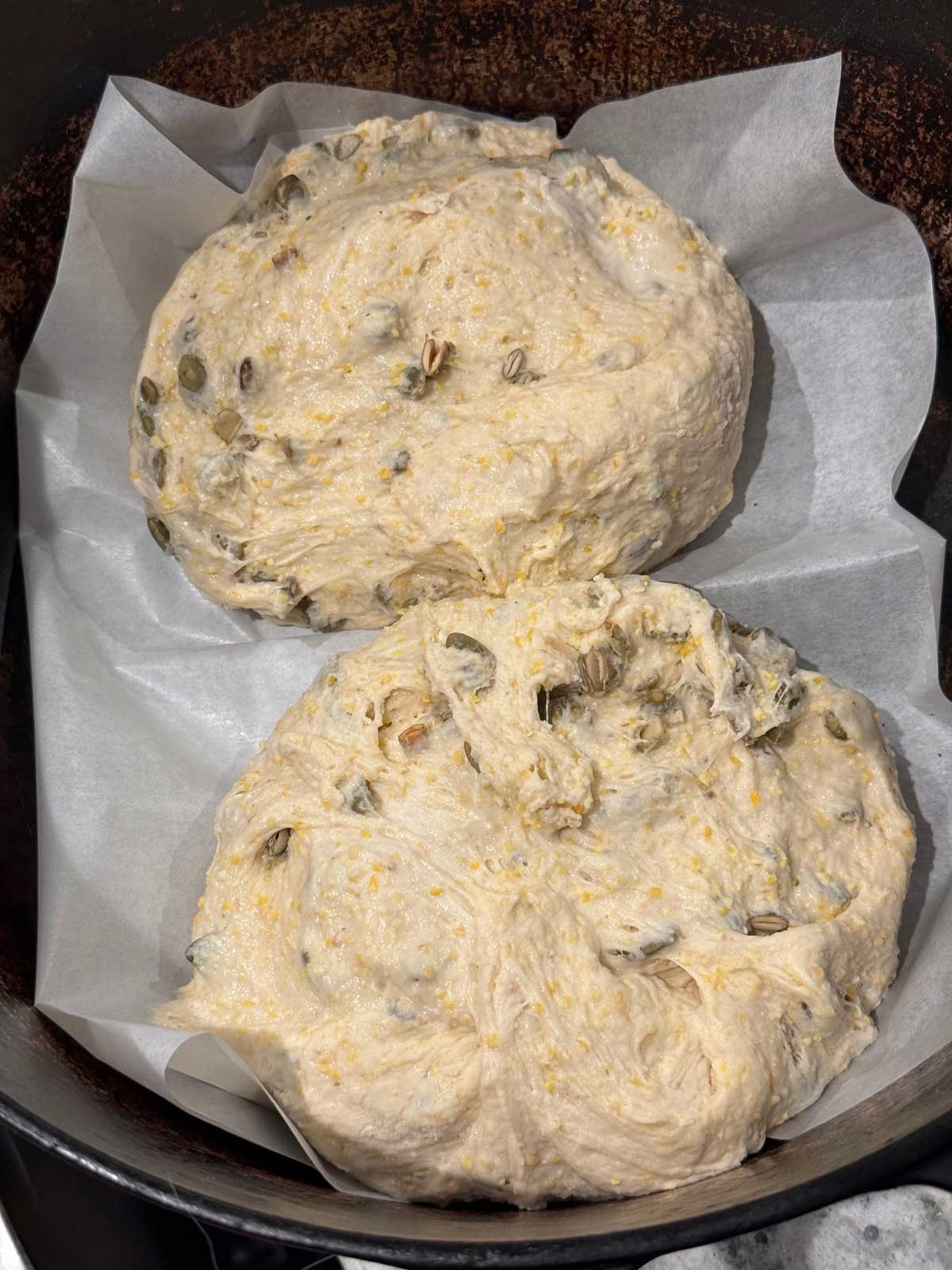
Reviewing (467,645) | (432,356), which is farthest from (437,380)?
(467,645)

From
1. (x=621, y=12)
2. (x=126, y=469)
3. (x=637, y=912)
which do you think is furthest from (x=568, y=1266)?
(x=621, y=12)

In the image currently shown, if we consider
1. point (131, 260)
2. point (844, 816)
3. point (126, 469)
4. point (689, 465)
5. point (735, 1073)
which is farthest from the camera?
point (126, 469)

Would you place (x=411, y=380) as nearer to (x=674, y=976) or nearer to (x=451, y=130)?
(x=451, y=130)

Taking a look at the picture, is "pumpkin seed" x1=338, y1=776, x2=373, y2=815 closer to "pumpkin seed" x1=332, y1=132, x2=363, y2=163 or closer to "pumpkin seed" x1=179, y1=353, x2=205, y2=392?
"pumpkin seed" x1=179, y1=353, x2=205, y2=392

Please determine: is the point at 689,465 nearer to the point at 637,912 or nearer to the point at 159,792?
the point at 637,912

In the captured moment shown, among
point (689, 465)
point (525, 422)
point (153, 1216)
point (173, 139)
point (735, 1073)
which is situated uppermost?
point (173, 139)

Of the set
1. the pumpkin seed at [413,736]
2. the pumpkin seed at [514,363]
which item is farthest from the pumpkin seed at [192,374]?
the pumpkin seed at [413,736]

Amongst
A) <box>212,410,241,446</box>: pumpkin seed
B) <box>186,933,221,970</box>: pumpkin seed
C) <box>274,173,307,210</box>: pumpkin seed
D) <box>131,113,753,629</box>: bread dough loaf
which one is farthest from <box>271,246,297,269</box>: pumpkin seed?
<box>186,933,221,970</box>: pumpkin seed
